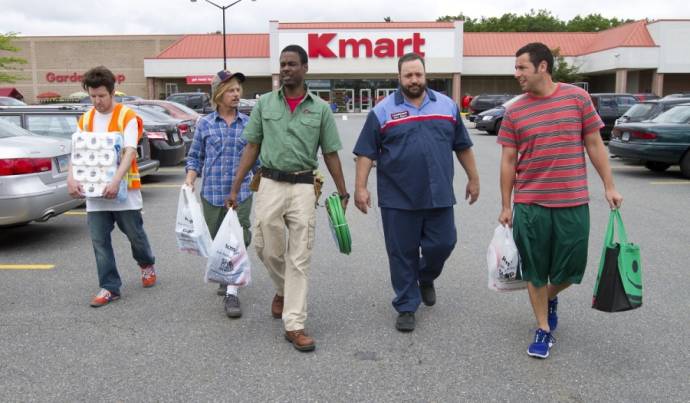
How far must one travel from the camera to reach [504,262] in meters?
3.88

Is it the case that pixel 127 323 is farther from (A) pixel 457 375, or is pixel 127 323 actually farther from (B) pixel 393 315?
(A) pixel 457 375

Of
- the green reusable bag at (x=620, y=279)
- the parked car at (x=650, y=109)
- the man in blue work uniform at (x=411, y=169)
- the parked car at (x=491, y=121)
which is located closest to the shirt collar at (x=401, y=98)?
the man in blue work uniform at (x=411, y=169)

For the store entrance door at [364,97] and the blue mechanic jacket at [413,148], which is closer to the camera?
the blue mechanic jacket at [413,148]

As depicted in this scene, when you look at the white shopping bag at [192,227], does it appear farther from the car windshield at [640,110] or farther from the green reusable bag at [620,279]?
the car windshield at [640,110]

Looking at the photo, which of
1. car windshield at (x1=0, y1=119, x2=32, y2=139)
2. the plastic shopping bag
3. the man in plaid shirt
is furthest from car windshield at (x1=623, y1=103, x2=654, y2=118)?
car windshield at (x1=0, y1=119, x2=32, y2=139)

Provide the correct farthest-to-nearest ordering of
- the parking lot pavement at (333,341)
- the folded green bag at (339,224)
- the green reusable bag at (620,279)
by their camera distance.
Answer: the folded green bag at (339,224) < the green reusable bag at (620,279) < the parking lot pavement at (333,341)

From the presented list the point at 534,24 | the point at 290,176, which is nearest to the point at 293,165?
the point at 290,176

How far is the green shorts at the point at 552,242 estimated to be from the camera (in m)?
3.75

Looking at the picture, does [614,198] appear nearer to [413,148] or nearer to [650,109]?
[413,148]

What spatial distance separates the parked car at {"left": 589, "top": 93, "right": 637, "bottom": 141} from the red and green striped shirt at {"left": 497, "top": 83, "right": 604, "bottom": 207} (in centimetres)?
1879

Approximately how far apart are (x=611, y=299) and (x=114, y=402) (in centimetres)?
271

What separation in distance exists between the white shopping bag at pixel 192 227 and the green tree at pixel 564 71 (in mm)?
45164

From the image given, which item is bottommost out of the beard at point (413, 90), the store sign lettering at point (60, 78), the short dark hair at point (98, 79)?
the beard at point (413, 90)

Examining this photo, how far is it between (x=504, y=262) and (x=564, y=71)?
46793mm
